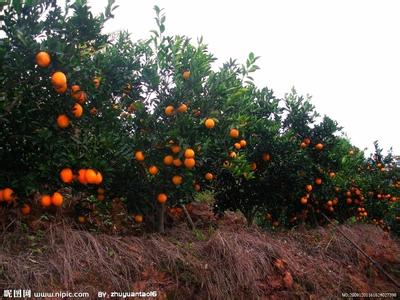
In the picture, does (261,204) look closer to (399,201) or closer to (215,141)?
(215,141)

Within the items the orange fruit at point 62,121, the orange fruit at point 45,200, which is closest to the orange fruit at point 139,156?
the orange fruit at point 62,121

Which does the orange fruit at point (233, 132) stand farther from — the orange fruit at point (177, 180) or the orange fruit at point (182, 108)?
the orange fruit at point (177, 180)

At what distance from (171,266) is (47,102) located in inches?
97.0

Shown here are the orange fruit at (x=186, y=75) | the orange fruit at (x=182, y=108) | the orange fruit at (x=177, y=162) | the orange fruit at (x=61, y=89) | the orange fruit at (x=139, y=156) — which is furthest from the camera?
the orange fruit at (x=186, y=75)

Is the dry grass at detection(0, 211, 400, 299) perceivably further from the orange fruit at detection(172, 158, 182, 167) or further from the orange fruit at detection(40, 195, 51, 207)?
the orange fruit at detection(172, 158, 182, 167)

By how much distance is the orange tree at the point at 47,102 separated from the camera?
323 centimetres

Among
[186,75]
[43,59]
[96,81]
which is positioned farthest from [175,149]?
[43,59]

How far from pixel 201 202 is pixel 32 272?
5.37m

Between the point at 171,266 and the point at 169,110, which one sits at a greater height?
the point at 169,110

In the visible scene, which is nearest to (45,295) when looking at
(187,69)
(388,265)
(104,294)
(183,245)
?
(104,294)

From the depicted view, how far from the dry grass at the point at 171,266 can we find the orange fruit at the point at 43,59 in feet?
A: 6.50

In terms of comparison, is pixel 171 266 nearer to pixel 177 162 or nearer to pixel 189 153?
pixel 177 162

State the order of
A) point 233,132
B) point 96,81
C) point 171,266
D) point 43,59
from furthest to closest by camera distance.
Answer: point 233,132 → point 171,266 → point 96,81 → point 43,59

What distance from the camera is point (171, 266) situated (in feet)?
14.1
